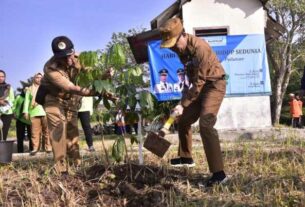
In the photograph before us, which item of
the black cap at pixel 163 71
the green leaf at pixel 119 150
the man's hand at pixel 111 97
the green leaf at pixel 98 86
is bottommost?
the green leaf at pixel 119 150

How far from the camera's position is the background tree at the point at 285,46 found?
26141 millimetres

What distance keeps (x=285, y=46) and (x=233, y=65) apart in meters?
16.3

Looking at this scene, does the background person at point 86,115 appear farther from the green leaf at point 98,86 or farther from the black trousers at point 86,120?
the green leaf at point 98,86

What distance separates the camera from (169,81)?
11.8 m

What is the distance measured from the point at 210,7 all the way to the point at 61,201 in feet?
31.9

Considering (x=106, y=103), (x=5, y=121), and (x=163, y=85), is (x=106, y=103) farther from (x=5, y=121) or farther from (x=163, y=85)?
(x=163, y=85)

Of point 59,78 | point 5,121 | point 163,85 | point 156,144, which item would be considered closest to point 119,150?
point 156,144

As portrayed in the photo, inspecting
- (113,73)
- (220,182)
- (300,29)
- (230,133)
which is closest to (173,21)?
(113,73)

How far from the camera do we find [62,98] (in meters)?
5.49

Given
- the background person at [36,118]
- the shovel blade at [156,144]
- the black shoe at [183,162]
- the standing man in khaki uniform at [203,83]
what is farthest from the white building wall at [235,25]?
the shovel blade at [156,144]

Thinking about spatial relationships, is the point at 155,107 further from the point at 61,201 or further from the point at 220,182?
→ the point at 61,201

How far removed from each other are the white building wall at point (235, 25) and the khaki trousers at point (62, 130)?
759 centimetres

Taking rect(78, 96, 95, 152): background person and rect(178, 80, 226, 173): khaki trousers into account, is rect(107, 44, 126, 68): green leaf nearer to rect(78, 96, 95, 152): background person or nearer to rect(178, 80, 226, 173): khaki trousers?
rect(178, 80, 226, 173): khaki trousers

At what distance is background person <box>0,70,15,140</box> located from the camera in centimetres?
875
